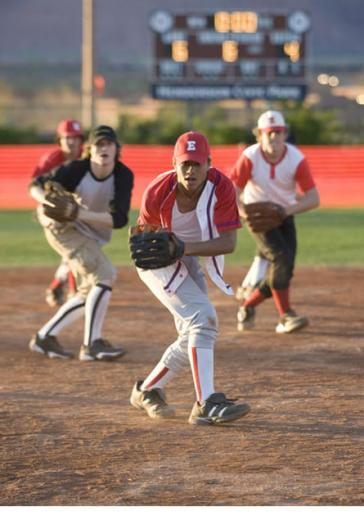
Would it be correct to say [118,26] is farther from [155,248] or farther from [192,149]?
[155,248]

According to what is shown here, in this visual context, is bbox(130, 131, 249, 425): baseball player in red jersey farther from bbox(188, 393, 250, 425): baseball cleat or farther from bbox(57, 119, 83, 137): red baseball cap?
bbox(57, 119, 83, 137): red baseball cap

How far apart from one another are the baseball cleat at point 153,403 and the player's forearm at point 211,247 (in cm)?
114

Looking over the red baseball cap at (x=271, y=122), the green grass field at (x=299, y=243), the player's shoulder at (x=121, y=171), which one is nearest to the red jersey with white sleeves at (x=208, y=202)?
the player's shoulder at (x=121, y=171)

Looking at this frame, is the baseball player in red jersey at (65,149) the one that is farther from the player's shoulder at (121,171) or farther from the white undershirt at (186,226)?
the white undershirt at (186,226)

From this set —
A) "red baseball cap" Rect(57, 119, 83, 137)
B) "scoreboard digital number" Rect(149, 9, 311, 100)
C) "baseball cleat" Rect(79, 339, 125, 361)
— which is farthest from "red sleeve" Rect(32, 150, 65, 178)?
"scoreboard digital number" Rect(149, 9, 311, 100)

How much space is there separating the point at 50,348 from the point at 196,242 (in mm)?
3075

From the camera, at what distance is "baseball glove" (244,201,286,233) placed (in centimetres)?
1104

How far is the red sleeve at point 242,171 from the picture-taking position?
1122 cm

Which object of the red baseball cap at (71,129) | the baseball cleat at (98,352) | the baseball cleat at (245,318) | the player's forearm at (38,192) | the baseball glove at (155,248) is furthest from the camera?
the red baseball cap at (71,129)

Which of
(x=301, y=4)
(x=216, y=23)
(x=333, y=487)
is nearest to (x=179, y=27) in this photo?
(x=216, y=23)

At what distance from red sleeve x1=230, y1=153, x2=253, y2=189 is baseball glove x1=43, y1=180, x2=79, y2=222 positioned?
78.4 inches

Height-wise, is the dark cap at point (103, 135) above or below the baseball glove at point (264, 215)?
above

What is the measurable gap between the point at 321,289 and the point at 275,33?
78.1ft

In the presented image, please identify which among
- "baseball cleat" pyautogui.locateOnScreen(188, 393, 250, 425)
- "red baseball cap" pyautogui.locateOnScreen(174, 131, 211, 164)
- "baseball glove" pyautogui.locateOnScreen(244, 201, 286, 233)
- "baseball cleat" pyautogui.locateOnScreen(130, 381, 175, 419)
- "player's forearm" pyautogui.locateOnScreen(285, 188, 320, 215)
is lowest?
"baseball cleat" pyautogui.locateOnScreen(130, 381, 175, 419)
